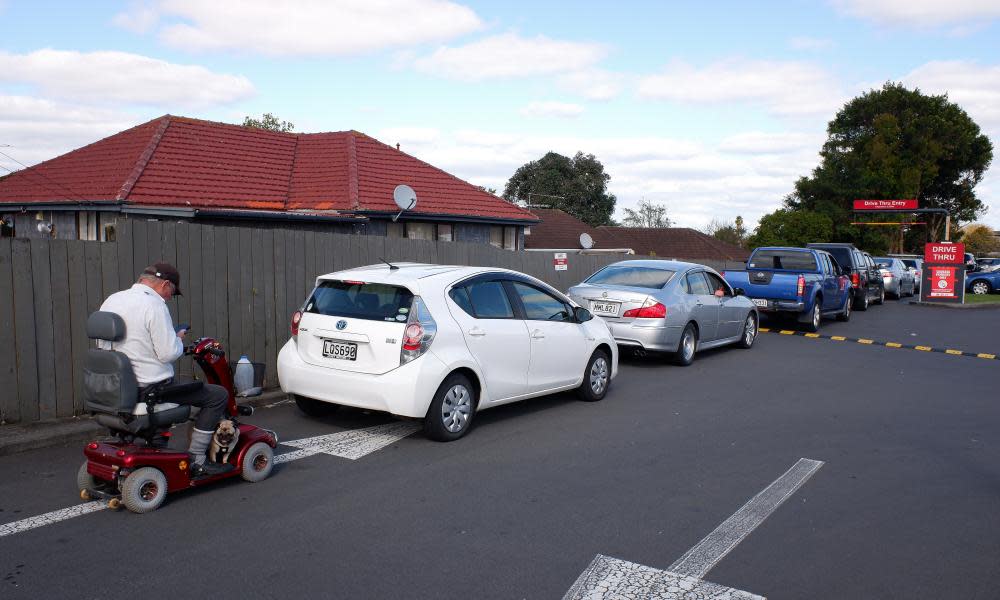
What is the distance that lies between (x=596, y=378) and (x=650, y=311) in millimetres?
2746

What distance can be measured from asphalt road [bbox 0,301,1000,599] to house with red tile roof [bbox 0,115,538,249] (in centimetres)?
1195

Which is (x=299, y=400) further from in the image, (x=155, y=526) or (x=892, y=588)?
(x=892, y=588)

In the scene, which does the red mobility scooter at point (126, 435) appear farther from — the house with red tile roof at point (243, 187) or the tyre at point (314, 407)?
the house with red tile roof at point (243, 187)

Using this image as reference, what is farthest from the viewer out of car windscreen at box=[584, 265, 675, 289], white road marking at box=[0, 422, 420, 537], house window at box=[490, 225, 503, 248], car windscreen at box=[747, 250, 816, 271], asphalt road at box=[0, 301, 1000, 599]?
house window at box=[490, 225, 503, 248]

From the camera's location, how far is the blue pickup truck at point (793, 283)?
17.4 m

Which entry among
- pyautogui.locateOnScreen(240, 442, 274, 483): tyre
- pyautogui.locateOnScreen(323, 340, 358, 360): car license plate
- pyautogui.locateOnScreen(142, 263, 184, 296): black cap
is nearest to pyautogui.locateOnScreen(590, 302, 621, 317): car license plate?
pyautogui.locateOnScreen(323, 340, 358, 360): car license plate

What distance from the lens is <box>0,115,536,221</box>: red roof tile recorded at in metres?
19.2

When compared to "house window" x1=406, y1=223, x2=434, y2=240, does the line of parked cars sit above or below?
below

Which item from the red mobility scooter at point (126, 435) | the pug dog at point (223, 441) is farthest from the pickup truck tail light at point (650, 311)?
the red mobility scooter at point (126, 435)

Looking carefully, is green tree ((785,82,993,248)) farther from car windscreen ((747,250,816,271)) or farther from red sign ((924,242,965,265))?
car windscreen ((747,250,816,271))

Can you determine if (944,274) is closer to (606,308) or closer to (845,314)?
(845,314)

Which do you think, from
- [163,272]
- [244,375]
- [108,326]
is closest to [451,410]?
[244,375]

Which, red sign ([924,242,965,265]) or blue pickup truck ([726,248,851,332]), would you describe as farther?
red sign ([924,242,965,265])

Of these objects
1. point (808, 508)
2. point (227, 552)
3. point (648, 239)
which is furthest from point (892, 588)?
point (648, 239)
